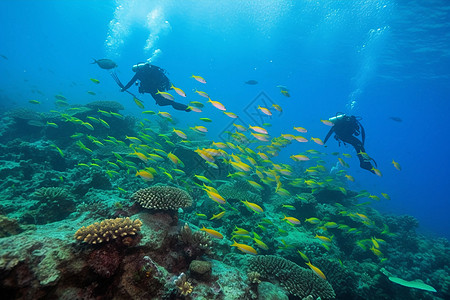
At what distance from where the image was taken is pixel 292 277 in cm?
494

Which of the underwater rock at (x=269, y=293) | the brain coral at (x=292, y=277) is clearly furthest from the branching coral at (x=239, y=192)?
the underwater rock at (x=269, y=293)

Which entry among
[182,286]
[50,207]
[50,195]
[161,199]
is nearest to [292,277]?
[182,286]

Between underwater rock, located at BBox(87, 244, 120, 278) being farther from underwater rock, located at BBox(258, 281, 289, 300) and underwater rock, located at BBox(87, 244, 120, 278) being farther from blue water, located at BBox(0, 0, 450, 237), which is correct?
blue water, located at BBox(0, 0, 450, 237)

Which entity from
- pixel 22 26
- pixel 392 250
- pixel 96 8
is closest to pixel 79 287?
pixel 392 250

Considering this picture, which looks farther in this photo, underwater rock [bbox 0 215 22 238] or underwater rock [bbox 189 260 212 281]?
underwater rock [bbox 0 215 22 238]

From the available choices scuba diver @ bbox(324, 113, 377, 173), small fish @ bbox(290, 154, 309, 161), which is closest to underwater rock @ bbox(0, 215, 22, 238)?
small fish @ bbox(290, 154, 309, 161)

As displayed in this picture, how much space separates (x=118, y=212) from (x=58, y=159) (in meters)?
8.37

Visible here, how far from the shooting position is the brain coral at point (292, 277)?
479 centimetres

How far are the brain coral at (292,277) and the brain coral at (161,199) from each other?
2.40 meters

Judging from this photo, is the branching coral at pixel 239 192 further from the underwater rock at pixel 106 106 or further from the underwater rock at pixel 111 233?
the underwater rock at pixel 106 106

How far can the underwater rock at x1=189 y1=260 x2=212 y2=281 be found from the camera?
373 cm

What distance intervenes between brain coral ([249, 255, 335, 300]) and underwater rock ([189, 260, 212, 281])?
1.64 metres

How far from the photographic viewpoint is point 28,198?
7.14 m

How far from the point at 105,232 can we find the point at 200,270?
70.5 inches
